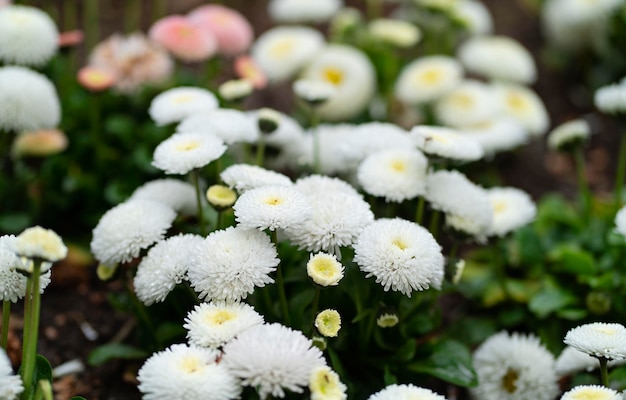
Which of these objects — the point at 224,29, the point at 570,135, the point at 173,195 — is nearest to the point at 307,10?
the point at 224,29

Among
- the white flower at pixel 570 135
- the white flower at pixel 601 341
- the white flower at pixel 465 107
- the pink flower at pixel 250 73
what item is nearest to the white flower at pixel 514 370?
the white flower at pixel 601 341

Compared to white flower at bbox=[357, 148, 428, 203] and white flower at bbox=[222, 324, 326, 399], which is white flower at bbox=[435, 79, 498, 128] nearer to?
white flower at bbox=[357, 148, 428, 203]

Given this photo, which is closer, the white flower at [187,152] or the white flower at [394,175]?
the white flower at [187,152]

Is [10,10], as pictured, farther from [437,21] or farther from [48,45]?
[437,21]

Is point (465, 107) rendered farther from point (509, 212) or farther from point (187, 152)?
point (187, 152)

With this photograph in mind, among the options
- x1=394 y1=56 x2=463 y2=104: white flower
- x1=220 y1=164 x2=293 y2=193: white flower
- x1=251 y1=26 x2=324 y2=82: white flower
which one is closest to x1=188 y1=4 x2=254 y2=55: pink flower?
x1=251 y1=26 x2=324 y2=82: white flower

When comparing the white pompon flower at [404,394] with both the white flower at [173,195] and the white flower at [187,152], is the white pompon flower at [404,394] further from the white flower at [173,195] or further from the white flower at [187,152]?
the white flower at [173,195]
